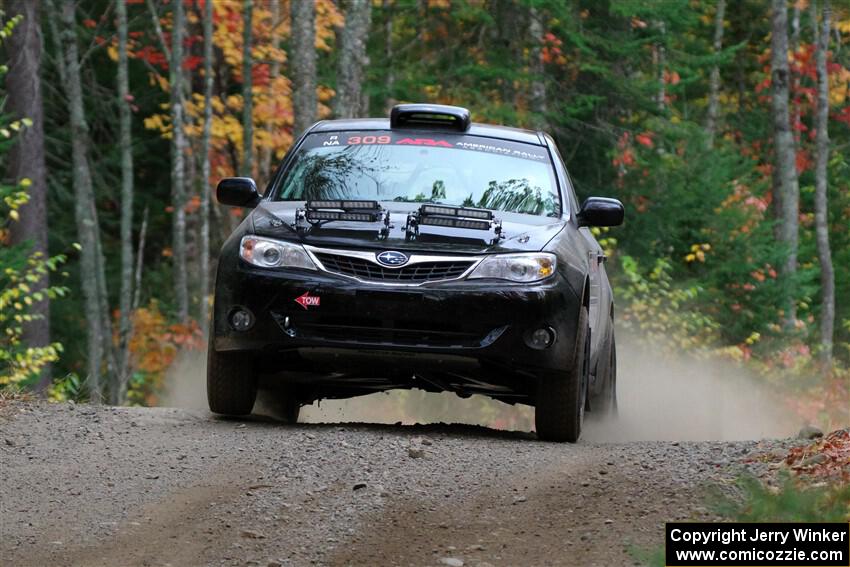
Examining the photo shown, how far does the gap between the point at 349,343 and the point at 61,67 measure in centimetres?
1975

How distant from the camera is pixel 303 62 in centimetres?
2084

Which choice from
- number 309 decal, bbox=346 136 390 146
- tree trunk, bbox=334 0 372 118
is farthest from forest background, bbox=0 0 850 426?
number 309 decal, bbox=346 136 390 146

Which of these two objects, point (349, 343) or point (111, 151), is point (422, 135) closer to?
point (349, 343)

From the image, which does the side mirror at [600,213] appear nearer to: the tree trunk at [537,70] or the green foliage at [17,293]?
the green foliage at [17,293]

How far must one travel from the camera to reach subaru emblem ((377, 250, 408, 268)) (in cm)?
891

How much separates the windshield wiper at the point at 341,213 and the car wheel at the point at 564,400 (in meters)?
1.29

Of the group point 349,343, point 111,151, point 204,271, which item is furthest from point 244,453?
point 111,151

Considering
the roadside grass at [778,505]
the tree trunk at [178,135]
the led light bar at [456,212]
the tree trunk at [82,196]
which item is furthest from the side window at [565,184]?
the tree trunk at [178,135]

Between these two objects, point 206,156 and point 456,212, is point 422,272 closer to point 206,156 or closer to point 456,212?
point 456,212

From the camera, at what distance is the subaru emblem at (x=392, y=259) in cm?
891

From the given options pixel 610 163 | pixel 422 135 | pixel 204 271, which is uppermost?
pixel 422 135

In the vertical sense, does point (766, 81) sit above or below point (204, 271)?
above

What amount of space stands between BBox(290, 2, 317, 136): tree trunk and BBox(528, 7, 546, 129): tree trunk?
6385mm

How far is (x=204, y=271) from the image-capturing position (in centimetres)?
2984
